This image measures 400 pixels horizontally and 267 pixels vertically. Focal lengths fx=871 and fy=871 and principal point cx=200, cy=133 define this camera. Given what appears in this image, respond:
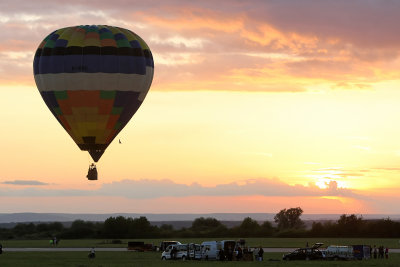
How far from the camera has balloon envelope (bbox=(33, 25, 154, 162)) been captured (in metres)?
76.0

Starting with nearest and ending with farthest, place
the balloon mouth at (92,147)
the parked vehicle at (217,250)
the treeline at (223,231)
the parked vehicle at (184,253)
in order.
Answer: the parked vehicle at (217,250) < the balloon mouth at (92,147) < the parked vehicle at (184,253) < the treeline at (223,231)

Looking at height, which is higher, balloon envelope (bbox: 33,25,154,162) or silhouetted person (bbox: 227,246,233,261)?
balloon envelope (bbox: 33,25,154,162)

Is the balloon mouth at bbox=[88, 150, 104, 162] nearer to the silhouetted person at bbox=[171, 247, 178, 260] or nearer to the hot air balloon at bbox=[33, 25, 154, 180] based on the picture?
the hot air balloon at bbox=[33, 25, 154, 180]

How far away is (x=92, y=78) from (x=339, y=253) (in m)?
27.2

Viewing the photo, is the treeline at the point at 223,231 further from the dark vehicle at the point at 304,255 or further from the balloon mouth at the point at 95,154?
the balloon mouth at the point at 95,154

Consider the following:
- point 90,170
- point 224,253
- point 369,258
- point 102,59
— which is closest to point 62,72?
point 102,59

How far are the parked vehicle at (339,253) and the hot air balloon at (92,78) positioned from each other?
869 inches

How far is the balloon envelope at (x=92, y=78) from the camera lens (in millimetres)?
76000

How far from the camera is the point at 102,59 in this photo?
76.0m

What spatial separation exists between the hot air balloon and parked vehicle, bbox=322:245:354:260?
22082 millimetres

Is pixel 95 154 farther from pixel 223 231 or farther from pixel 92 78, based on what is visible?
pixel 223 231

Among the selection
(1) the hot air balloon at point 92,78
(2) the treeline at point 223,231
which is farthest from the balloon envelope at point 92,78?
(2) the treeline at point 223,231

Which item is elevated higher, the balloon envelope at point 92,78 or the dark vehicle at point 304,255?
the balloon envelope at point 92,78

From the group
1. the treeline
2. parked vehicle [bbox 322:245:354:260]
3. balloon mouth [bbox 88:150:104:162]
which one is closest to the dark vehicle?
parked vehicle [bbox 322:245:354:260]
